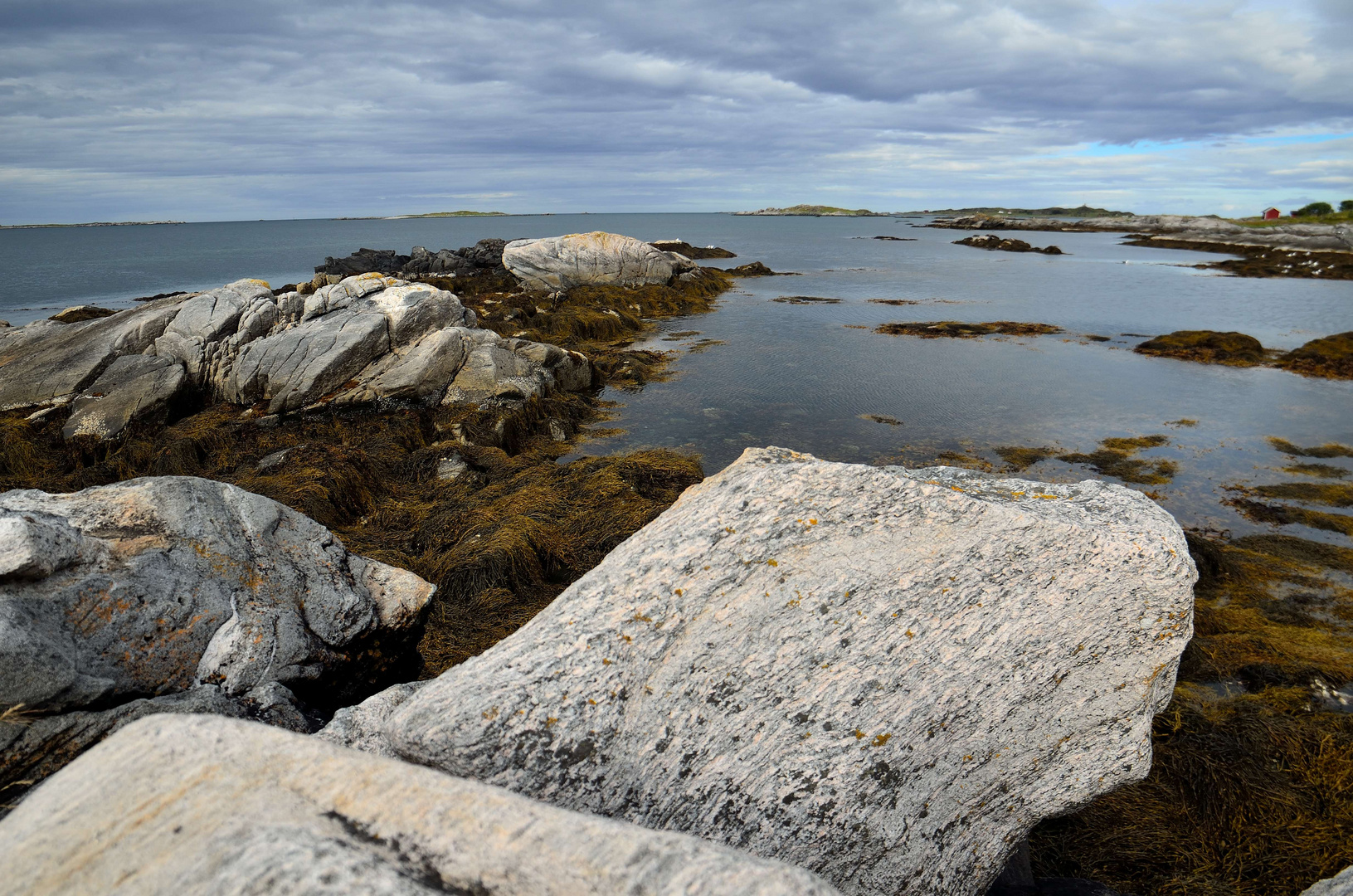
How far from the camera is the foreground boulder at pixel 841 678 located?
359 centimetres

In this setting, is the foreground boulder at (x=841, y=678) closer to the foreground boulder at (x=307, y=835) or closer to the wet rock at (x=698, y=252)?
the foreground boulder at (x=307, y=835)

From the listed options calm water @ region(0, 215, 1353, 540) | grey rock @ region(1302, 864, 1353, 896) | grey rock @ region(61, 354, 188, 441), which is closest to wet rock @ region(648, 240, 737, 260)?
calm water @ region(0, 215, 1353, 540)

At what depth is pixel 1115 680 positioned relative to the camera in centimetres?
441

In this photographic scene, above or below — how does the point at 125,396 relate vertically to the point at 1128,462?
above

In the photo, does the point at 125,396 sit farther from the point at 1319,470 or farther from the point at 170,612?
the point at 1319,470

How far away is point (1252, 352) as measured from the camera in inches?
948

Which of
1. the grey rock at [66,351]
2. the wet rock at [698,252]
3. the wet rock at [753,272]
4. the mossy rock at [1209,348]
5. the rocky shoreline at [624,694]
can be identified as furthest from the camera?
the wet rock at [698,252]

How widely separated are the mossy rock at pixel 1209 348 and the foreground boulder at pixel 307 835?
2809cm

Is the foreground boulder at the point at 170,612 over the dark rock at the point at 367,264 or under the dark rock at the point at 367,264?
under

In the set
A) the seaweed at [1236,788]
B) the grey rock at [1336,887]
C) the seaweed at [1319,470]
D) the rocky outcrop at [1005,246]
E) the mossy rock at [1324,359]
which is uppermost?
the rocky outcrop at [1005,246]

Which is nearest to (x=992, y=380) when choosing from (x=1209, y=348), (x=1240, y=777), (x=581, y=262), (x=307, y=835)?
(x=1209, y=348)

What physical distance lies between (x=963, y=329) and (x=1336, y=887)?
28.8 m

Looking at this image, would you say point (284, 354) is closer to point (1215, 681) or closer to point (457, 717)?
point (457, 717)

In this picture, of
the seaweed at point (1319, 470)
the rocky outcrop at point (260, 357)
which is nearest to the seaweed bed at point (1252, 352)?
the seaweed at point (1319, 470)
